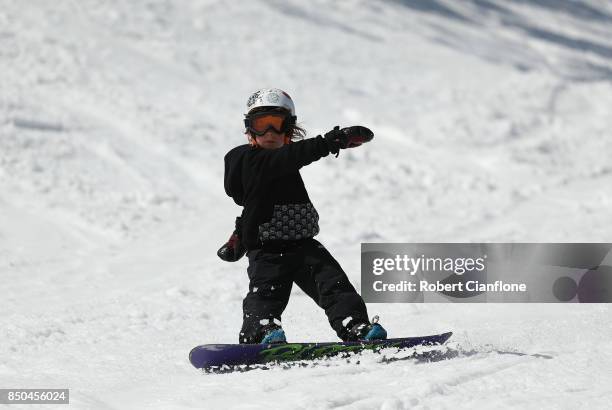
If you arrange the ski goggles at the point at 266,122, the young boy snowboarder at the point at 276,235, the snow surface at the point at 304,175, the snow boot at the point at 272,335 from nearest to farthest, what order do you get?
the snow surface at the point at 304,175 < the snow boot at the point at 272,335 < the young boy snowboarder at the point at 276,235 < the ski goggles at the point at 266,122

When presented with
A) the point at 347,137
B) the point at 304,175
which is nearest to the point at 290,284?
the point at 347,137

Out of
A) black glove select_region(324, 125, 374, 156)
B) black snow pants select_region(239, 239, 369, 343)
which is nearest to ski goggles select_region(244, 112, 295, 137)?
black glove select_region(324, 125, 374, 156)

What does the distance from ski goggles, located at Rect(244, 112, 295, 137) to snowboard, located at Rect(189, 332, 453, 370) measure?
1.05m

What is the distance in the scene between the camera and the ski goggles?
375 centimetres

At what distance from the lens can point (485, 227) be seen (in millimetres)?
8086

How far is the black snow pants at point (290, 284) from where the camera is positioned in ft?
12.0

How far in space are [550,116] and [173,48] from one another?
22.2ft

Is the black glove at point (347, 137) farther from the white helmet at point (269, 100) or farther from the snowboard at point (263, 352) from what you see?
the snowboard at point (263, 352)

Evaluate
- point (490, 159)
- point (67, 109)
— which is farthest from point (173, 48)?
point (490, 159)

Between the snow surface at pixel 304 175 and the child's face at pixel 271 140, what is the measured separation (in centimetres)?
114

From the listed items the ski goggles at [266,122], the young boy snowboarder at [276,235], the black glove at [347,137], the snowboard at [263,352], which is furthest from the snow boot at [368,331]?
the ski goggles at [266,122]

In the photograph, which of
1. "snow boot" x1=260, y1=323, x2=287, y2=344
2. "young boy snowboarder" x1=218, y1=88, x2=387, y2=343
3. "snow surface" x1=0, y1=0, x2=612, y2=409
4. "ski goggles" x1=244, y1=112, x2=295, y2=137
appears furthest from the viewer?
"ski goggles" x1=244, y1=112, x2=295, y2=137

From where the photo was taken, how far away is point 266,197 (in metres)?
3.69

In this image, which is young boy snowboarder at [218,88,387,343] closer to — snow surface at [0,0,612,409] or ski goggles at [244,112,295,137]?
ski goggles at [244,112,295,137]
